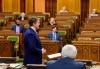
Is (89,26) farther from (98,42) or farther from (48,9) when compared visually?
(48,9)

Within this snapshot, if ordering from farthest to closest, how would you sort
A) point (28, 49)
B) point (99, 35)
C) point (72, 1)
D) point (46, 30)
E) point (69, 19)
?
point (72, 1), point (69, 19), point (46, 30), point (99, 35), point (28, 49)

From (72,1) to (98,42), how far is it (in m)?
10.1

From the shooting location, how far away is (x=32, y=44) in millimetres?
5410

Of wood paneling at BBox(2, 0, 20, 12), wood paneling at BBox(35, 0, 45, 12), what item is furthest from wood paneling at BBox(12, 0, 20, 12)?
wood paneling at BBox(35, 0, 45, 12)

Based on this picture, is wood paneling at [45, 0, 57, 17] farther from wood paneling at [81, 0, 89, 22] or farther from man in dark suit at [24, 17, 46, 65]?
man in dark suit at [24, 17, 46, 65]

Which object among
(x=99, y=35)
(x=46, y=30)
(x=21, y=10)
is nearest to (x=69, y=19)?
(x=46, y=30)

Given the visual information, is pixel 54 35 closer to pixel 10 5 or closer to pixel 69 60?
pixel 69 60

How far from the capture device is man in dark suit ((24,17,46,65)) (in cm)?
541

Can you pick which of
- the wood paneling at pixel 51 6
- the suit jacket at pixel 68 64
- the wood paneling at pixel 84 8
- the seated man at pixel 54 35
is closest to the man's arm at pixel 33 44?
the suit jacket at pixel 68 64

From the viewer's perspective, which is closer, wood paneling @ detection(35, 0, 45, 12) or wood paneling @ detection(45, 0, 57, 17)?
wood paneling @ detection(45, 0, 57, 17)

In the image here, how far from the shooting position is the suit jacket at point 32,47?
5426mm

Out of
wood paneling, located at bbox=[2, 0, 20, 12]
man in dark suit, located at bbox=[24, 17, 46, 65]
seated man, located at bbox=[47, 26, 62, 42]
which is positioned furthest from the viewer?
wood paneling, located at bbox=[2, 0, 20, 12]

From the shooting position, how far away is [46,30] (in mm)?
11242

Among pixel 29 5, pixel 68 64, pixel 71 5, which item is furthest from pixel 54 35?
pixel 29 5
